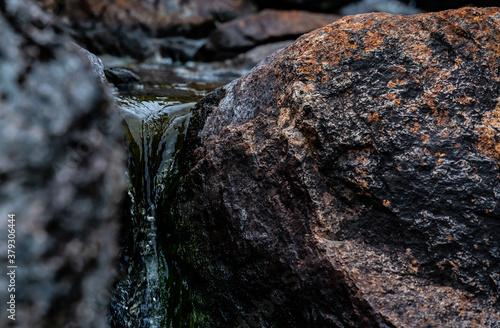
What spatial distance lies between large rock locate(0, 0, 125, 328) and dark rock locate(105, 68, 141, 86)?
3.21 metres

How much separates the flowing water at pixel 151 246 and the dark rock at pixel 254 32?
5.28 metres

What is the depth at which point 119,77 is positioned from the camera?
401 centimetres

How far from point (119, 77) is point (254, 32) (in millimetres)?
4400

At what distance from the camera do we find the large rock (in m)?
0.76

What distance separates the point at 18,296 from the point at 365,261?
1269 mm

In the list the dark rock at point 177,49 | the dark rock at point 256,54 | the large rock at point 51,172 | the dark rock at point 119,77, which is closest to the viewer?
the large rock at point 51,172

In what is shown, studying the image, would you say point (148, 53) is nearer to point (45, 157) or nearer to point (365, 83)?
point (365, 83)

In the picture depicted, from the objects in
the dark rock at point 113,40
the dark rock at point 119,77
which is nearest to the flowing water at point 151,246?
the dark rock at point 119,77

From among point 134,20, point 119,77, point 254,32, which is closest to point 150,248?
point 119,77

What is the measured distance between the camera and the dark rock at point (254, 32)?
24.8ft

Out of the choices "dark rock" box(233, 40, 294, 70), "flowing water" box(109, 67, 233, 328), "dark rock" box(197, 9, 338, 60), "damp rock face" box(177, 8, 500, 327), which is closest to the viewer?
→ "damp rock face" box(177, 8, 500, 327)

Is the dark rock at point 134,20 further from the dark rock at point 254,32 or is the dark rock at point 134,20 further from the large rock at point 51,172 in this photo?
the large rock at point 51,172

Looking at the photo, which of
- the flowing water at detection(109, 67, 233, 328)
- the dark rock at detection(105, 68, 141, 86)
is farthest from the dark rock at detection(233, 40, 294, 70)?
the flowing water at detection(109, 67, 233, 328)

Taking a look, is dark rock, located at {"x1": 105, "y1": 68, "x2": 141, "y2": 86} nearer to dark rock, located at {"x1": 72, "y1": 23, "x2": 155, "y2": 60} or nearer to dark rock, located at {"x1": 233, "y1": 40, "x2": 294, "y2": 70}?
dark rock, located at {"x1": 233, "y1": 40, "x2": 294, "y2": 70}
